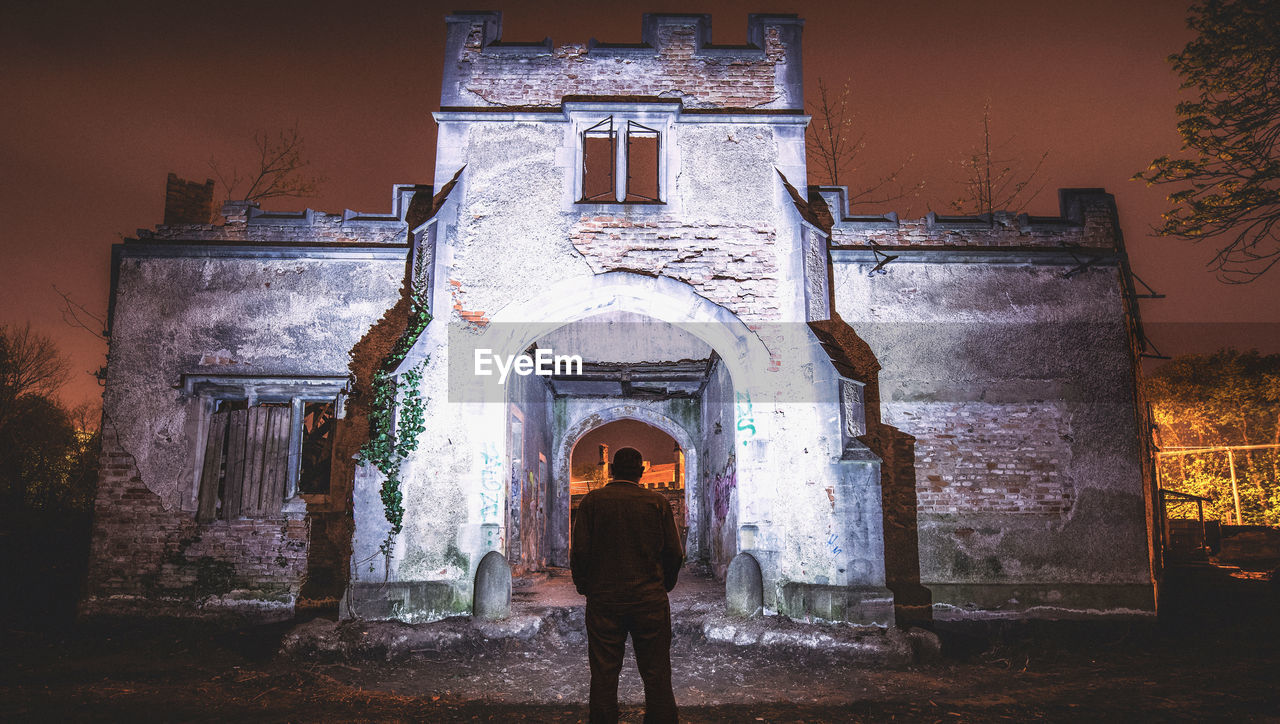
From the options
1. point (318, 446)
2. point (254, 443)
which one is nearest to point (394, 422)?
point (318, 446)

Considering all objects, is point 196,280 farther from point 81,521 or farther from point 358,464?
point 81,521

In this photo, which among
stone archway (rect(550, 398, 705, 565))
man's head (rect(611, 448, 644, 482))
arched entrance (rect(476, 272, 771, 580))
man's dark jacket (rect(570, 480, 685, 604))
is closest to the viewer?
man's dark jacket (rect(570, 480, 685, 604))

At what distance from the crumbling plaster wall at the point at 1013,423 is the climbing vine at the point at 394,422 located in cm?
573

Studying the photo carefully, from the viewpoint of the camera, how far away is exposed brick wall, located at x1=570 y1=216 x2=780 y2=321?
8.55 m

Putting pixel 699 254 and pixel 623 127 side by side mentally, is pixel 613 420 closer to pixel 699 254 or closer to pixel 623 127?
pixel 699 254

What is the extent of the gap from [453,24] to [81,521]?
32.7 ft

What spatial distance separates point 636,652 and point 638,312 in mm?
5792

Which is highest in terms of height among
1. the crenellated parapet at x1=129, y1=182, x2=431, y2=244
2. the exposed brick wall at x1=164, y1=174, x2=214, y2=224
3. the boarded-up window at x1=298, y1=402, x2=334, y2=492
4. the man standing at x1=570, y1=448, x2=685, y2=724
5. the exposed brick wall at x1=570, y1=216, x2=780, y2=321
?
the exposed brick wall at x1=164, y1=174, x2=214, y2=224

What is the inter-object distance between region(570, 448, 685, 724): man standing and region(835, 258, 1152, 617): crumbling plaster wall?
607 cm

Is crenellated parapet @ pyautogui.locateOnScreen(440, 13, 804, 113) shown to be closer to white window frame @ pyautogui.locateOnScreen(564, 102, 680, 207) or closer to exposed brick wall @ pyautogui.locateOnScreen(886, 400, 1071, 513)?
white window frame @ pyautogui.locateOnScreen(564, 102, 680, 207)

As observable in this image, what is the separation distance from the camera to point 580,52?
925 cm

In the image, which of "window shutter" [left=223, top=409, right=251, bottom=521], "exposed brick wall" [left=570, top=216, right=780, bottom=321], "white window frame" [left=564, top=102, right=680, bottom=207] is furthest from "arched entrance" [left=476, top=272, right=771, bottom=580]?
"window shutter" [left=223, top=409, right=251, bottom=521]

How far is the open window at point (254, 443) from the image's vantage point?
927cm

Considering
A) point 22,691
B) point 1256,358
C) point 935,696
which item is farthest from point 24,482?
point 1256,358
